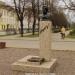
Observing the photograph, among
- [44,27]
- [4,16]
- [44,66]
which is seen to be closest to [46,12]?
[44,27]

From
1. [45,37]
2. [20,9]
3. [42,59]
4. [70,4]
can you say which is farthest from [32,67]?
[20,9]

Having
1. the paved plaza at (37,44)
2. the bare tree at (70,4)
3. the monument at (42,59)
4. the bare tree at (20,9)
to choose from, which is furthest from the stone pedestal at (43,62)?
the bare tree at (20,9)

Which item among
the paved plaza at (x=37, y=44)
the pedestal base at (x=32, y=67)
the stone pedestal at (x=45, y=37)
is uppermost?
the stone pedestal at (x=45, y=37)

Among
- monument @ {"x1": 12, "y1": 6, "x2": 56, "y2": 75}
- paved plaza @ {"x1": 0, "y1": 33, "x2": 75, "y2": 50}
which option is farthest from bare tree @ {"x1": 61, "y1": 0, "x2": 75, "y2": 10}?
monument @ {"x1": 12, "y1": 6, "x2": 56, "y2": 75}

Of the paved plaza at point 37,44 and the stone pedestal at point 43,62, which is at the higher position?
the stone pedestal at point 43,62

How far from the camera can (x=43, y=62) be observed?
10516 mm

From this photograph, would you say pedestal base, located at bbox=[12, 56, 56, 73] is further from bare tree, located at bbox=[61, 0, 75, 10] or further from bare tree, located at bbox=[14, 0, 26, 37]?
bare tree, located at bbox=[14, 0, 26, 37]

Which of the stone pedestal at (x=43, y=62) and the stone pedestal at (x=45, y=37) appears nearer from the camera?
the stone pedestal at (x=43, y=62)

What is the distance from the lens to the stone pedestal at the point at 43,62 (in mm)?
9586

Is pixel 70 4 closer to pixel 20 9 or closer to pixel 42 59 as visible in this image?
pixel 20 9

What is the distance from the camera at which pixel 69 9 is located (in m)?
34.6

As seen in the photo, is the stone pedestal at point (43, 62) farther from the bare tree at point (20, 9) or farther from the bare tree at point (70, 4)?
the bare tree at point (20, 9)

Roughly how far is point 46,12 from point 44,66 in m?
2.28

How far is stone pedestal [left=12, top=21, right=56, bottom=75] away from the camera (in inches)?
377
